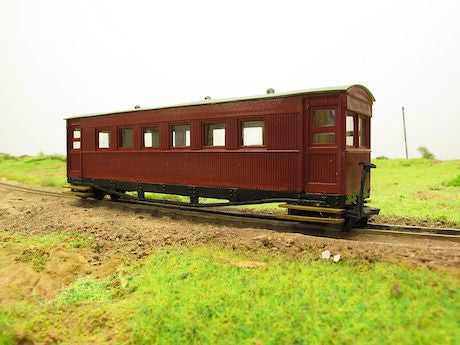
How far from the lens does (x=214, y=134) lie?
30.2 ft

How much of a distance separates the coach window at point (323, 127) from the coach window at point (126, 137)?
247 inches

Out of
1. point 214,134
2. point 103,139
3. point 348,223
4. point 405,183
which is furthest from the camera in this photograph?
point 405,183

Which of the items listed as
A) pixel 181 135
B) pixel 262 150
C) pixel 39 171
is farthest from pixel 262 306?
pixel 39 171

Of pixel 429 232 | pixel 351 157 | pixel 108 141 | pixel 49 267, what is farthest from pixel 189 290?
pixel 108 141

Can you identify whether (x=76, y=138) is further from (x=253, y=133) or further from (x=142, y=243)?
(x=253, y=133)

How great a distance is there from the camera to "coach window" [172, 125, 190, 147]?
9804 mm

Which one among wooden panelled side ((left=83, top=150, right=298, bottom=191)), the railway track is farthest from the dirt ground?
wooden panelled side ((left=83, top=150, right=298, bottom=191))

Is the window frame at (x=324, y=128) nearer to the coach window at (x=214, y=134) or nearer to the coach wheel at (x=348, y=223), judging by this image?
the coach wheel at (x=348, y=223)

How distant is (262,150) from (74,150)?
8430 mm

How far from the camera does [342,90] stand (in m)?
7.16

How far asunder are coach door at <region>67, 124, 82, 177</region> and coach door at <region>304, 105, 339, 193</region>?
9.16 meters

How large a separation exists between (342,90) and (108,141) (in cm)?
813

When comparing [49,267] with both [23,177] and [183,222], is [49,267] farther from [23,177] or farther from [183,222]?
[23,177]

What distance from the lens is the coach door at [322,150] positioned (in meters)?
7.34
